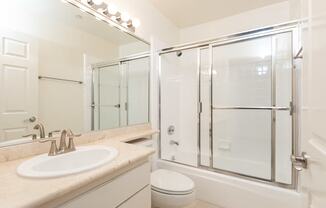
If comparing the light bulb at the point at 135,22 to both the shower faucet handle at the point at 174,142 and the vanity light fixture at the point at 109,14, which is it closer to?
the vanity light fixture at the point at 109,14

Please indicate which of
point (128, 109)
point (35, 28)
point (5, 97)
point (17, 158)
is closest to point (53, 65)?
point (35, 28)

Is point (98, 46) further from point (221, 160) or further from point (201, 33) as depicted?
point (221, 160)

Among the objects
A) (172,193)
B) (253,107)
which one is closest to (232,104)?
(253,107)

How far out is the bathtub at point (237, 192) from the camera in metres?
1.54

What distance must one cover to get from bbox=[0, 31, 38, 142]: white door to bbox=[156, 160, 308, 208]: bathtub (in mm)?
1630

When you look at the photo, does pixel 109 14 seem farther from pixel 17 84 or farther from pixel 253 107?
pixel 253 107

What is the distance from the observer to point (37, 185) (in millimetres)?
679

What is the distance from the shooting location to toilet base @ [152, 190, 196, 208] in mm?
1406

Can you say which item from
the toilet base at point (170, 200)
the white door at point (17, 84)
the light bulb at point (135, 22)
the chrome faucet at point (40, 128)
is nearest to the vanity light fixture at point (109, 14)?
the light bulb at point (135, 22)

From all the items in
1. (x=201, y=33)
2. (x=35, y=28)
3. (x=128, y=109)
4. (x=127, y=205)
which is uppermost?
(x=201, y=33)

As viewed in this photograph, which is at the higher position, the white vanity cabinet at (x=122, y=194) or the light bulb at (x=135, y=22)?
the light bulb at (x=135, y=22)

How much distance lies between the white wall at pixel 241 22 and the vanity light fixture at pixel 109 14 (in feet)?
3.57

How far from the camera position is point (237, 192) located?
1752 millimetres

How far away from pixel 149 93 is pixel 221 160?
4.46 feet
